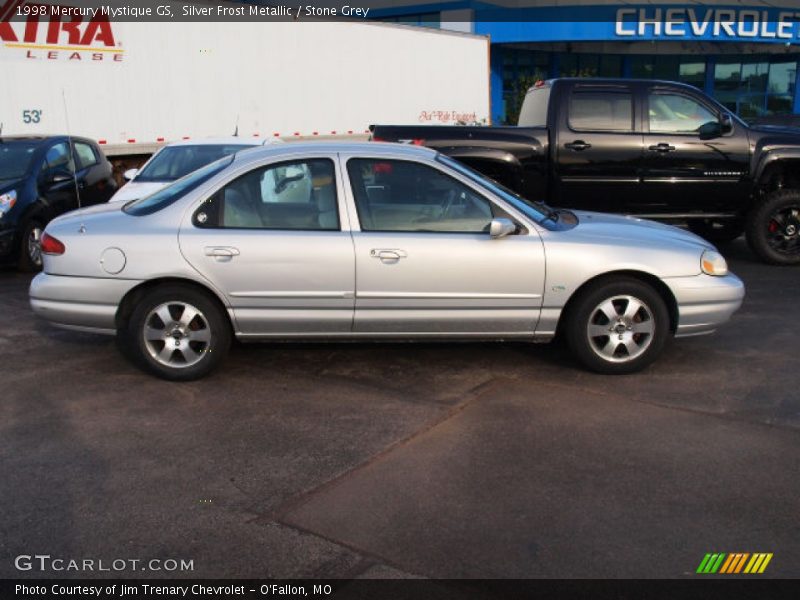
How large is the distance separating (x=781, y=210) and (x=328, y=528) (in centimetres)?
733

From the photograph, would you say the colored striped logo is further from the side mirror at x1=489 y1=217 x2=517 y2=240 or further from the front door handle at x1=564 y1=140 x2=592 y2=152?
the front door handle at x1=564 y1=140 x2=592 y2=152

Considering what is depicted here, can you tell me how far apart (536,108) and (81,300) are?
588 centimetres

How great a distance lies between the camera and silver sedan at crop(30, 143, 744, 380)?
199 inches

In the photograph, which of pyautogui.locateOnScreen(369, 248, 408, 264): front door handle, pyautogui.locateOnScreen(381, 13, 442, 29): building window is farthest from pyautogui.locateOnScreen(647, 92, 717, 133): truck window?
pyautogui.locateOnScreen(381, 13, 442, 29): building window

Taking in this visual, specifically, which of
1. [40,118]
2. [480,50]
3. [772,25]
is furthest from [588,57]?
[40,118]

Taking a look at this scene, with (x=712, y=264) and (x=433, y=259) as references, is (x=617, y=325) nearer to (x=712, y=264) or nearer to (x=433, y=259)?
(x=712, y=264)

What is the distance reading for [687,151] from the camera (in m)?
8.41

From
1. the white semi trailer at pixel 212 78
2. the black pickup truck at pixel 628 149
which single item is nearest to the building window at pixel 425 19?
the white semi trailer at pixel 212 78

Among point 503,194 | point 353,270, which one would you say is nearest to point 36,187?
point 353,270

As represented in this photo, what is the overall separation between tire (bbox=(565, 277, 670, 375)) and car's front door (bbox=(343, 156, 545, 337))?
0.31m

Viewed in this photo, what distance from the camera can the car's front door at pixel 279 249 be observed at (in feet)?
16.5

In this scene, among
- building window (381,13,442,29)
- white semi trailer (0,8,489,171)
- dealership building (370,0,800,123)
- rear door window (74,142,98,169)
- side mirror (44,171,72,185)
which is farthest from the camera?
building window (381,13,442,29)
